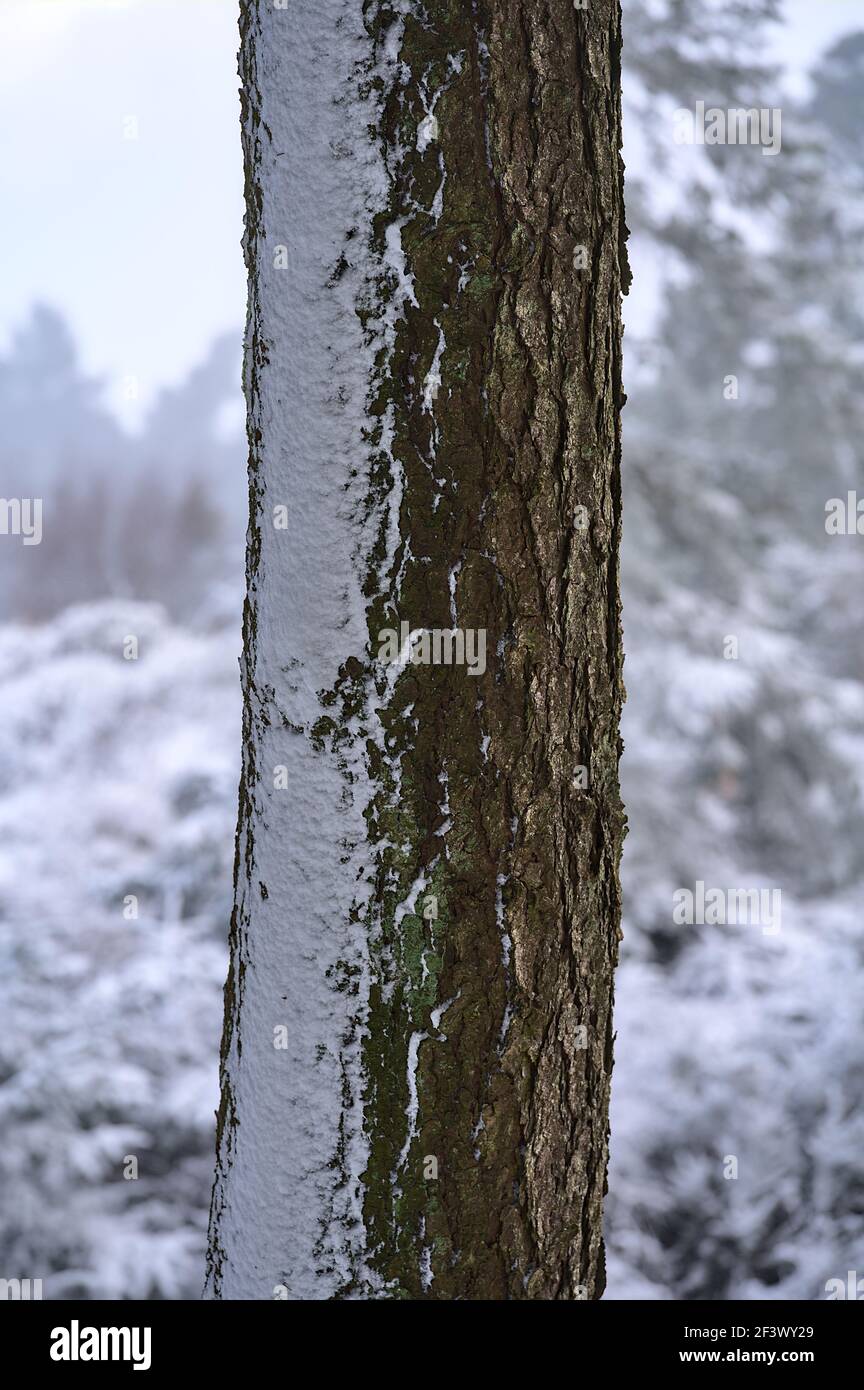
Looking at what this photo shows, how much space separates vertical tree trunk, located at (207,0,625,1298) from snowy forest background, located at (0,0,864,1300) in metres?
1.77

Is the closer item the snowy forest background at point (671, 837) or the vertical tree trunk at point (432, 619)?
the vertical tree trunk at point (432, 619)

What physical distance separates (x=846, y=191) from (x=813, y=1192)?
14.5ft

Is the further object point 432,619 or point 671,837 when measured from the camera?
point 671,837

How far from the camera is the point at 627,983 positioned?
4.01 metres

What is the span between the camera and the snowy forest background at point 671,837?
284cm

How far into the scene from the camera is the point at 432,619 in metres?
1.07

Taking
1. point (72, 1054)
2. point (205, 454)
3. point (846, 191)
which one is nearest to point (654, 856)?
point (72, 1054)

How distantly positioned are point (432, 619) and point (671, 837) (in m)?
3.71

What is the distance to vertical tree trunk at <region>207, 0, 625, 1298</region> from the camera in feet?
3.43

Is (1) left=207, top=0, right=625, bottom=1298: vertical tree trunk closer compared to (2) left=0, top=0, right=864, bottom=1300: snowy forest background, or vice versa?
(1) left=207, top=0, right=625, bottom=1298: vertical tree trunk

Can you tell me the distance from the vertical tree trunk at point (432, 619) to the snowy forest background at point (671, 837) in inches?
69.8

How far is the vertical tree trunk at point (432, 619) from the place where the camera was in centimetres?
105

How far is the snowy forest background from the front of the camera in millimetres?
2840
